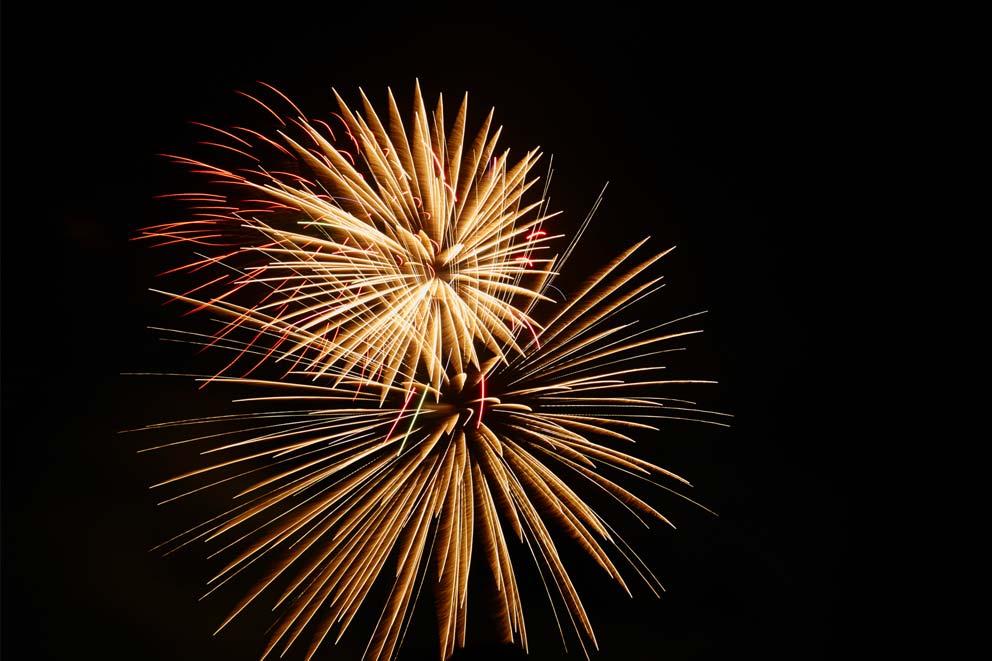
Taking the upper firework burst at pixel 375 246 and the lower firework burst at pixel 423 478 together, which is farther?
the lower firework burst at pixel 423 478

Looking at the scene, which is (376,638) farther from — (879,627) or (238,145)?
(879,627)

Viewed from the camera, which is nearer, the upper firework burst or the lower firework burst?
the upper firework burst

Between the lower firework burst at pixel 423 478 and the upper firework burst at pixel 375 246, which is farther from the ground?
the upper firework burst at pixel 375 246

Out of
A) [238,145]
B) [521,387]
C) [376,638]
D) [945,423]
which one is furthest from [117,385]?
[945,423]

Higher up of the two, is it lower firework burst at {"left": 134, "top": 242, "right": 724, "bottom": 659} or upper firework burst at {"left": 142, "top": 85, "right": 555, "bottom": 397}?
upper firework burst at {"left": 142, "top": 85, "right": 555, "bottom": 397}
